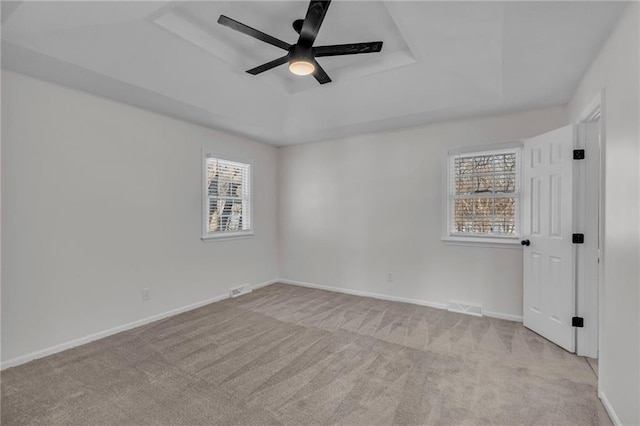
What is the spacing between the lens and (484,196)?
376 centimetres

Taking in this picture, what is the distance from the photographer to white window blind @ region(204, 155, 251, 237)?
4.29m

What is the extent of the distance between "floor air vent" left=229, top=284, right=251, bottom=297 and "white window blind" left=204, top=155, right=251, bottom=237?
0.85 metres

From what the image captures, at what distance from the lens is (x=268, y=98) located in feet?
12.3

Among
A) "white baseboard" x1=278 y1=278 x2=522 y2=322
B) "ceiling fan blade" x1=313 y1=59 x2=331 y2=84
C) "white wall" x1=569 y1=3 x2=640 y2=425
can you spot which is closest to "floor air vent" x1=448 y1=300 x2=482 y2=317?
"white baseboard" x1=278 y1=278 x2=522 y2=322

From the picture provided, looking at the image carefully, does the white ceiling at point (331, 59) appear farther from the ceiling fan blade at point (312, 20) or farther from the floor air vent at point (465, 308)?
the floor air vent at point (465, 308)

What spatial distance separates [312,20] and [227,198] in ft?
10.5

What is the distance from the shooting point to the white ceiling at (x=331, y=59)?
206 centimetres

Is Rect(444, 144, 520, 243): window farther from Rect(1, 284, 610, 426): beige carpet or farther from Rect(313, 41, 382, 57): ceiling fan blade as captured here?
Rect(313, 41, 382, 57): ceiling fan blade

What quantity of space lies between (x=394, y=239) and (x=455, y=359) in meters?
1.96

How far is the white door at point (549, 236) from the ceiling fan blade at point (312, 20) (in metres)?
2.54

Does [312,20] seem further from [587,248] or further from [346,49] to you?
[587,248]

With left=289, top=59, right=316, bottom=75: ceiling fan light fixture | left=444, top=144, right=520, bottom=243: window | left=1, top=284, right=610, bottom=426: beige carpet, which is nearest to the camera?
left=1, top=284, right=610, bottom=426: beige carpet

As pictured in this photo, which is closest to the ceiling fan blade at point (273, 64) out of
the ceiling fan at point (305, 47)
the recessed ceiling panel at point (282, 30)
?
the ceiling fan at point (305, 47)

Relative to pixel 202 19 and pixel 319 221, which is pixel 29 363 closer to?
pixel 202 19
